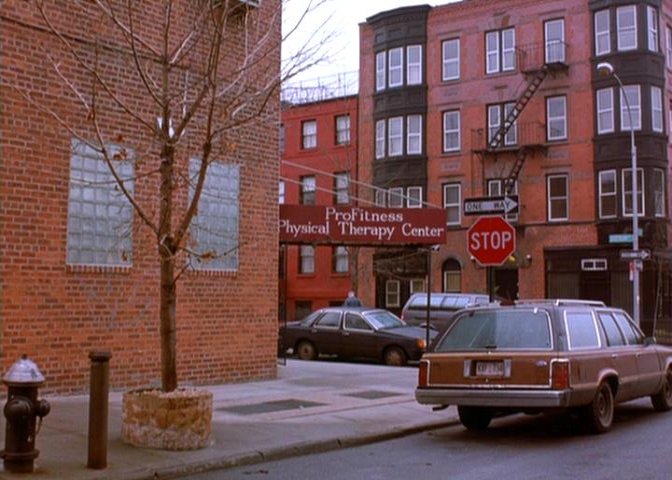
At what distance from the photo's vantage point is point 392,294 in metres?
38.1

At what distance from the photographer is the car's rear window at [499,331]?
971cm

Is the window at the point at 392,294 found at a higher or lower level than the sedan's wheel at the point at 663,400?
higher

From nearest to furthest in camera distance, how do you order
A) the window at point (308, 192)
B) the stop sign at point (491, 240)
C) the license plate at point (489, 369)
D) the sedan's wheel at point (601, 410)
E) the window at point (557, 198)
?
1. the license plate at point (489, 369)
2. the sedan's wheel at point (601, 410)
3. the stop sign at point (491, 240)
4. the window at point (557, 198)
5. the window at point (308, 192)

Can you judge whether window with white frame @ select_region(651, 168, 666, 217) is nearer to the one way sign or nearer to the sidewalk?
the sidewalk

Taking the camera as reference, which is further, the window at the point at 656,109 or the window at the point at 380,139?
the window at the point at 380,139

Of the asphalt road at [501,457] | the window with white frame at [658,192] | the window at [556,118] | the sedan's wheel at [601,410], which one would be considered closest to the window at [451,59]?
the window at [556,118]

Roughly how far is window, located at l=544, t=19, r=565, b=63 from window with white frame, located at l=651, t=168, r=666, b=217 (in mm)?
5828

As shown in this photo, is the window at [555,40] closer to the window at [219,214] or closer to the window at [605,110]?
the window at [605,110]

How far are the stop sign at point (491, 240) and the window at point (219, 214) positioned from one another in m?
3.87

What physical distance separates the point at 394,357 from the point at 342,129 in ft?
74.3

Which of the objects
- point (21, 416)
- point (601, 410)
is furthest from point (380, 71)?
point (21, 416)

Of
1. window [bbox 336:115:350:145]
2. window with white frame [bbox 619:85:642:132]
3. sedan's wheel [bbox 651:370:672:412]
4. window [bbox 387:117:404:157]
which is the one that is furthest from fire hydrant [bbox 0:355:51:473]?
window [bbox 336:115:350:145]

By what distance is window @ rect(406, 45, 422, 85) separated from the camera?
38.1 m

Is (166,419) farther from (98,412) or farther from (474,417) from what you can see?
(474,417)
